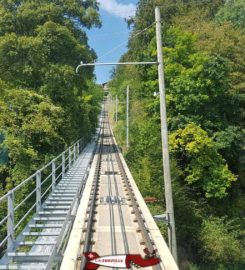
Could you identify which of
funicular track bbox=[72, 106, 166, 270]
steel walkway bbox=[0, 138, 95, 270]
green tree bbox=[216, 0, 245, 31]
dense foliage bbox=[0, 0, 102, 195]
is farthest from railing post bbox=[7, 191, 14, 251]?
green tree bbox=[216, 0, 245, 31]

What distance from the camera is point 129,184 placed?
68.2ft

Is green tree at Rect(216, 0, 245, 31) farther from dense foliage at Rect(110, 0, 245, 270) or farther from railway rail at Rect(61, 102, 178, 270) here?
railway rail at Rect(61, 102, 178, 270)

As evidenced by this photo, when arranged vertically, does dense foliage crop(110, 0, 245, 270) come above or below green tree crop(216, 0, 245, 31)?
below

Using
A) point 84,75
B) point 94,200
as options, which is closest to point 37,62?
point 84,75

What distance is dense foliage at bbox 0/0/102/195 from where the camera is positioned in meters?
26.1

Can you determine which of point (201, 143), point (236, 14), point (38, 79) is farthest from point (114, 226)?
point (236, 14)

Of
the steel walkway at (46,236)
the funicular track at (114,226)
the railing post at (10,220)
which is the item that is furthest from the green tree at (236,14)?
the railing post at (10,220)

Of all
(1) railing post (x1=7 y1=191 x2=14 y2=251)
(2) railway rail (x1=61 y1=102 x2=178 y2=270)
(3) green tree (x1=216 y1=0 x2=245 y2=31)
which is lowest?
(2) railway rail (x1=61 y1=102 x2=178 y2=270)

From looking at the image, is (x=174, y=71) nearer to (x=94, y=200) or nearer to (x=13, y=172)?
(x=13, y=172)

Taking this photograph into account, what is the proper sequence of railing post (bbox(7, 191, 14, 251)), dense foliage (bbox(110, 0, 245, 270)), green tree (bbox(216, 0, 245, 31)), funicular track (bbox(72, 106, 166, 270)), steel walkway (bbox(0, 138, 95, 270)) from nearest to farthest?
railing post (bbox(7, 191, 14, 251)) < steel walkway (bbox(0, 138, 95, 270)) < funicular track (bbox(72, 106, 166, 270)) < dense foliage (bbox(110, 0, 245, 270)) < green tree (bbox(216, 0, 245, 31))

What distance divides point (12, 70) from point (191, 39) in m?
12.9

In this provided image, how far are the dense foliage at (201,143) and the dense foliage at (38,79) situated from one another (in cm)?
536

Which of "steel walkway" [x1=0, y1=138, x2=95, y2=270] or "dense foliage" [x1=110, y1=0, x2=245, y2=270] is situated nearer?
"steel walkway" [x1=0, y1=138, x2=95, y2=270]

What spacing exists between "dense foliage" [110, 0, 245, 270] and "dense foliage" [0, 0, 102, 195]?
5364 millimetres
